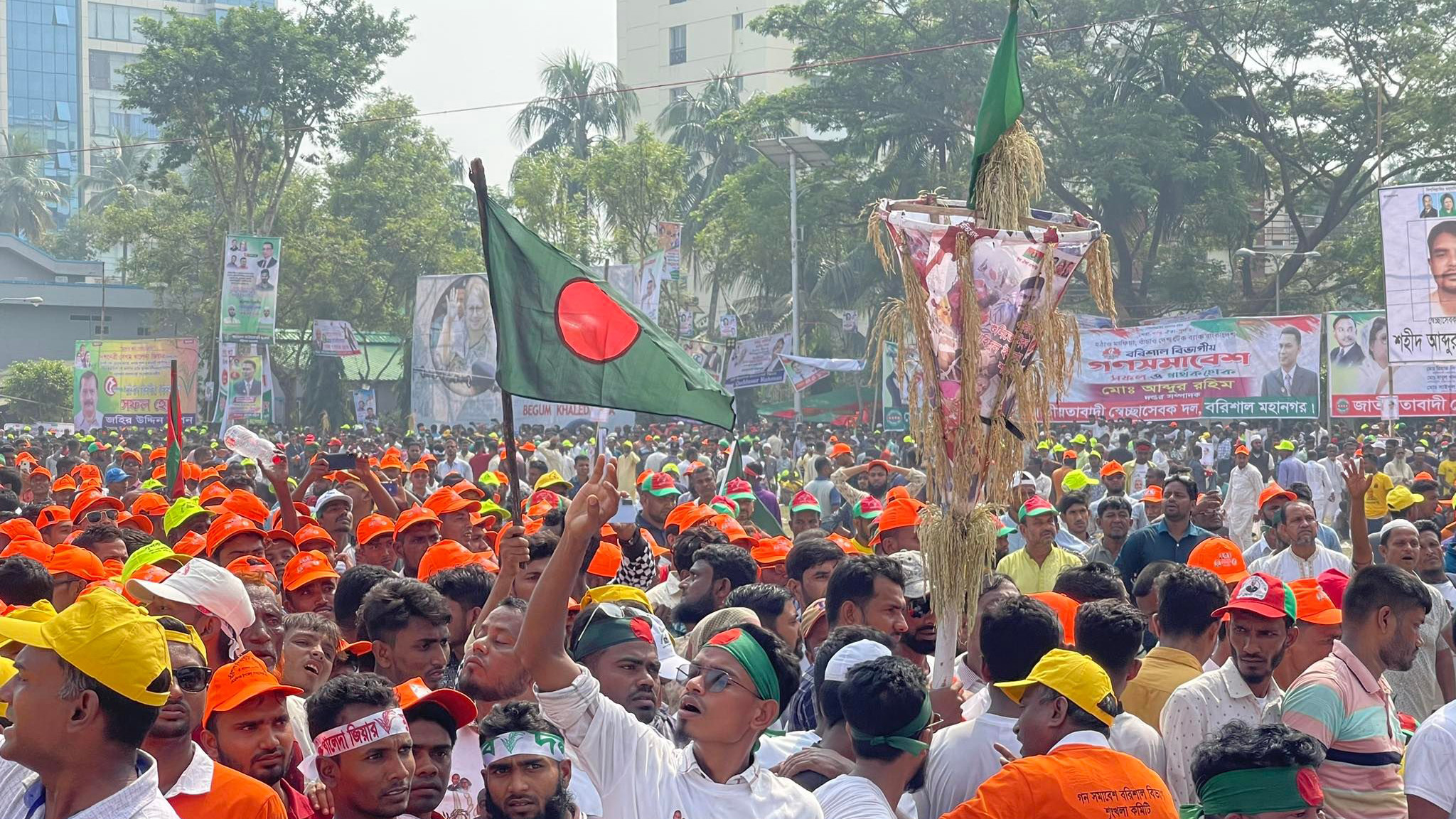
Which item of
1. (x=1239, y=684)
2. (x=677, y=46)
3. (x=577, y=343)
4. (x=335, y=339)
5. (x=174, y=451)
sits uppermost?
(x=677, y=46)

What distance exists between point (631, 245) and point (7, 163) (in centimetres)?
6560

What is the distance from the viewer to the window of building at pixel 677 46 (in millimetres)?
71938

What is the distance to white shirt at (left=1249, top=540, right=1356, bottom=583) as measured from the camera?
8594mm

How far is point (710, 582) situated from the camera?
22.3 feet

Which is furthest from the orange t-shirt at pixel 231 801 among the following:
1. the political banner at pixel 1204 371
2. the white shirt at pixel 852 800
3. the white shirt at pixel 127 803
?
the political banner at pixel 1204 371

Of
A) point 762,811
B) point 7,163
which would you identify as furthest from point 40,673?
point 7,163

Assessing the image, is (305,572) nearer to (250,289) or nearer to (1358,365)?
(1358,365)

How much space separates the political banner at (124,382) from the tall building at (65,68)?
79264 millimetres

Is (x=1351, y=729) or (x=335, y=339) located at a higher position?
(x=335, y=339)

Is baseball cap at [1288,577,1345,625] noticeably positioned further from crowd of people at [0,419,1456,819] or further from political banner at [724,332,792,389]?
political banner at [724,332,792,389]

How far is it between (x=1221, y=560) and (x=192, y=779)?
4.79 m

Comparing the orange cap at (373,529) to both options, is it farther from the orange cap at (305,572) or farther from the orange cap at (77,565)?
the orange cap at (77,565)

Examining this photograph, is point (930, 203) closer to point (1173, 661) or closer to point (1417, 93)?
point (1173, 661)

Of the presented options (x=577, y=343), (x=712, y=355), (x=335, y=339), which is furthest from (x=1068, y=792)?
(x=335, y=339)
